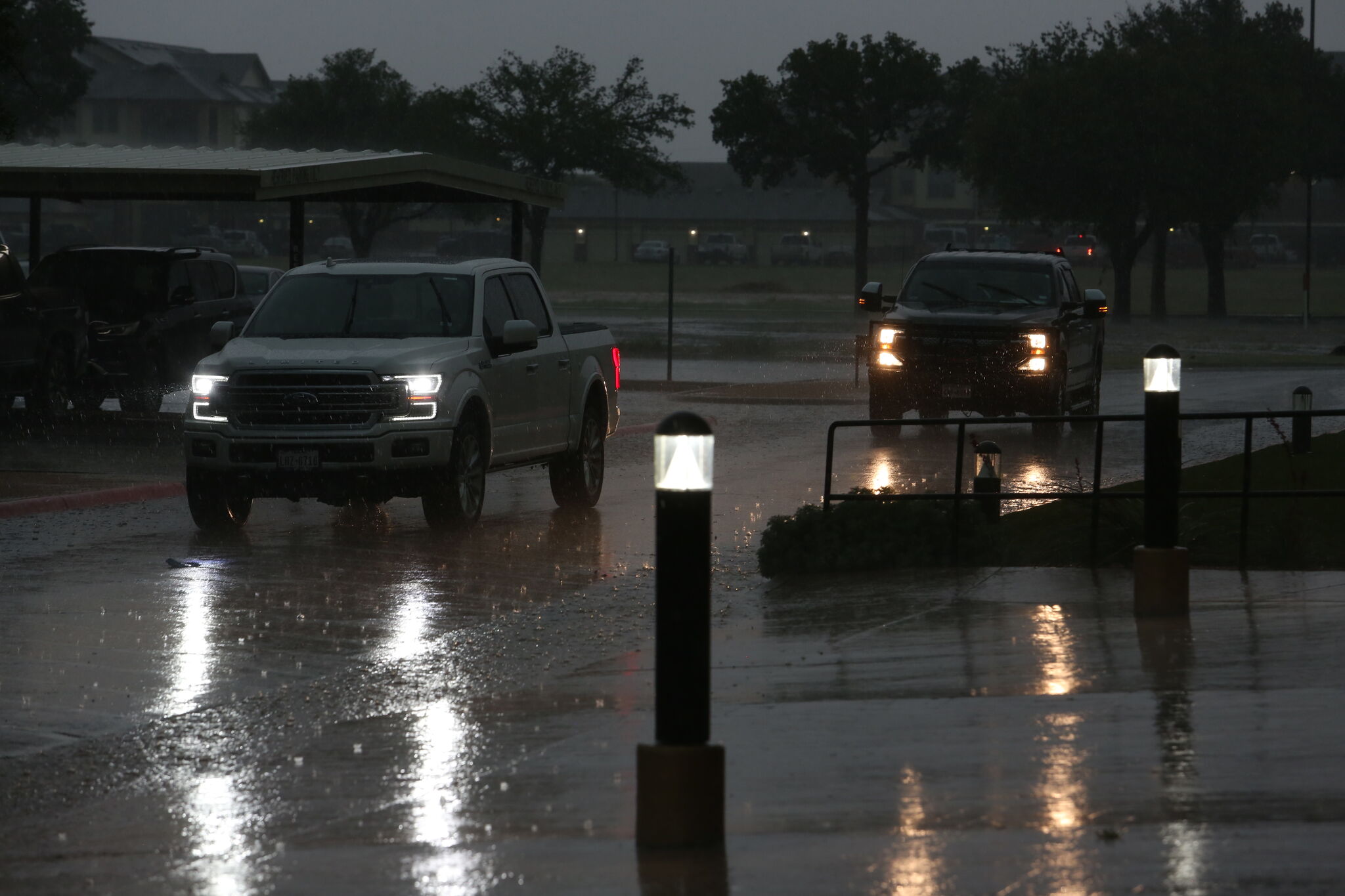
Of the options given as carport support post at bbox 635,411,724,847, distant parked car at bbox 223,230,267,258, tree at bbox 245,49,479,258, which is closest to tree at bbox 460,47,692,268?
tree at bbox 245,49,479,258

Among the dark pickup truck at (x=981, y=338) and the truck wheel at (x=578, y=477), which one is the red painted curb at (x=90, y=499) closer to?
the truck wheel at (x=578, y=477)

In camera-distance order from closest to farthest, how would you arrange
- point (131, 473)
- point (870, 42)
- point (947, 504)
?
point (947, 504), point (131, 473), point (870, 42)

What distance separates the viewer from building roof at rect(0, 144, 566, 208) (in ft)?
71.7

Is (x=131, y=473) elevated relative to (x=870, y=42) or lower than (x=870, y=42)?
lower

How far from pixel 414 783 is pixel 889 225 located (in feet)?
464

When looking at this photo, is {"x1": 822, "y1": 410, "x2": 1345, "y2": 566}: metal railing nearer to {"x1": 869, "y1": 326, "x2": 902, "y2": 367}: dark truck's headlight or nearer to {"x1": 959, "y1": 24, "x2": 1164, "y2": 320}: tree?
{"x1": 869, "y1": 326, "x2": 902, "y2": 367}: dark truck's headlight

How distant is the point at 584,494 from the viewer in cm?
1634

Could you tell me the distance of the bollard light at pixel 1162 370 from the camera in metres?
9.36

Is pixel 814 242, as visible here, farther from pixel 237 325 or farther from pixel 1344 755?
pixel 1344 755

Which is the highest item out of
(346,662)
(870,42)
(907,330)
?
(870,42)

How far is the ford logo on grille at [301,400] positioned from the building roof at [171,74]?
132 m

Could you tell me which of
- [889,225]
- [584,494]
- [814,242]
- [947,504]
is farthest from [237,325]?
[889,225]

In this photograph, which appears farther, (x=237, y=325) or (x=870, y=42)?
(x=870, y=42)

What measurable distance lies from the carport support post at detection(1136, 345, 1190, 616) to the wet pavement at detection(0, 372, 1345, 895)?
19 centimetres
